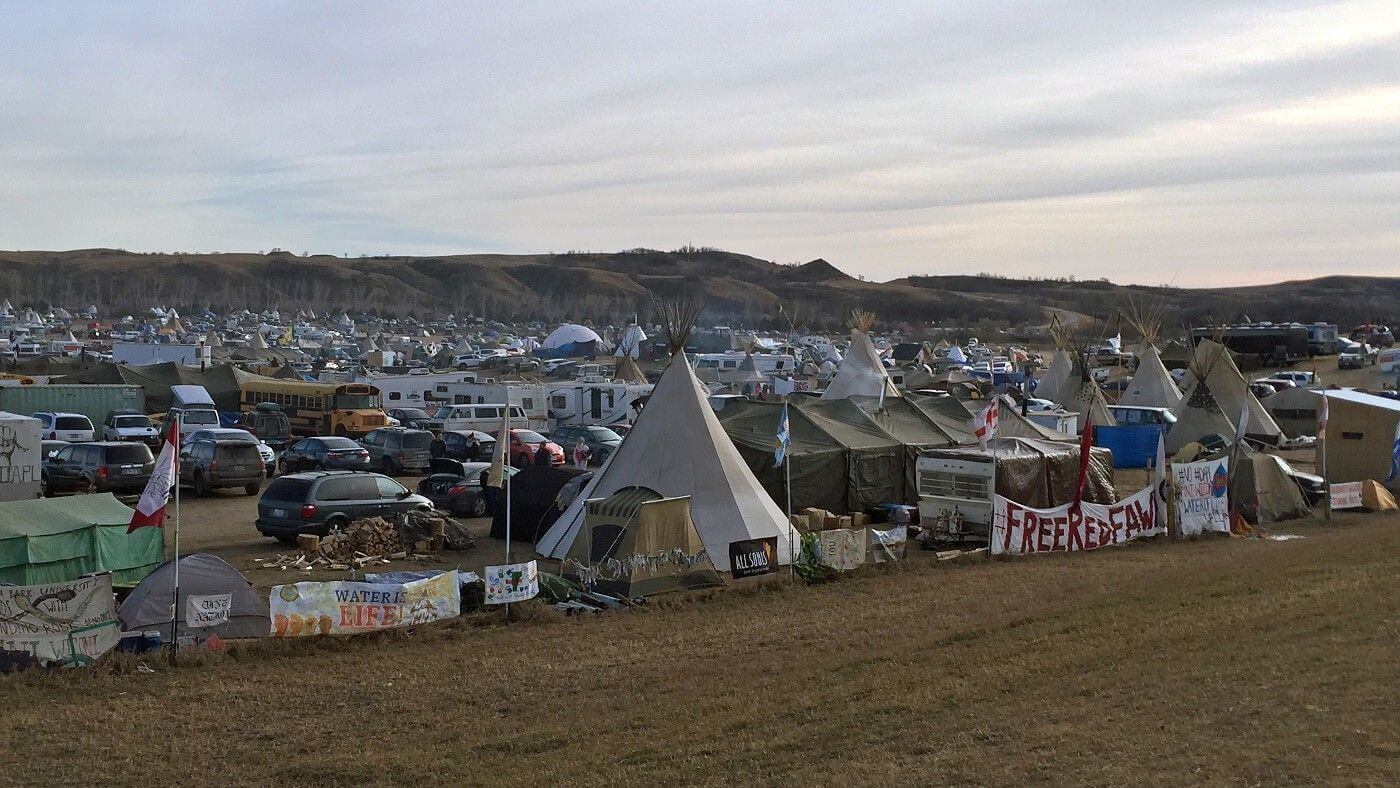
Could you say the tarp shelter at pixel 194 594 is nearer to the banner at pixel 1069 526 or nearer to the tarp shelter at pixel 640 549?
the tarp shelter at pixel 640 549

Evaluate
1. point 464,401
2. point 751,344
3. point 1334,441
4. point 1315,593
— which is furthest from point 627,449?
point 751,344

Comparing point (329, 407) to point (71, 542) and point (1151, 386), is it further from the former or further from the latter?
point (1151, 386)

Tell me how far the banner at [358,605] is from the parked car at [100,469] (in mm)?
12605

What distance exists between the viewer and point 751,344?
77188mm

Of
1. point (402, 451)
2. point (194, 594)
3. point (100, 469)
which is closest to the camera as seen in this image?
point (194, 594)

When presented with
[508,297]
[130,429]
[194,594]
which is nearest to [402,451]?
[130,429]

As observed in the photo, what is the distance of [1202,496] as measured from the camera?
75.2 feet

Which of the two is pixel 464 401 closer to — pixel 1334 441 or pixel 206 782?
pixel 1334 441

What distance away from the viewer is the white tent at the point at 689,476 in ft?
62.2

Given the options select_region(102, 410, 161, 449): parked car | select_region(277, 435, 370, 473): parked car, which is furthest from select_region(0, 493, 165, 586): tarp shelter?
select_region(102, 410, 161, 449): parked car

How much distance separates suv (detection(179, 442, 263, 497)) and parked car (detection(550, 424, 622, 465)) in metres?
8.61

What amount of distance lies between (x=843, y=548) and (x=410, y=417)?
24909 millimetres

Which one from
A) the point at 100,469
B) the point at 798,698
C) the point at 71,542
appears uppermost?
the point at 71,542

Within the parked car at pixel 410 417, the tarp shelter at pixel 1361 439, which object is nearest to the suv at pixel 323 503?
the parked car at pixel 410 417
